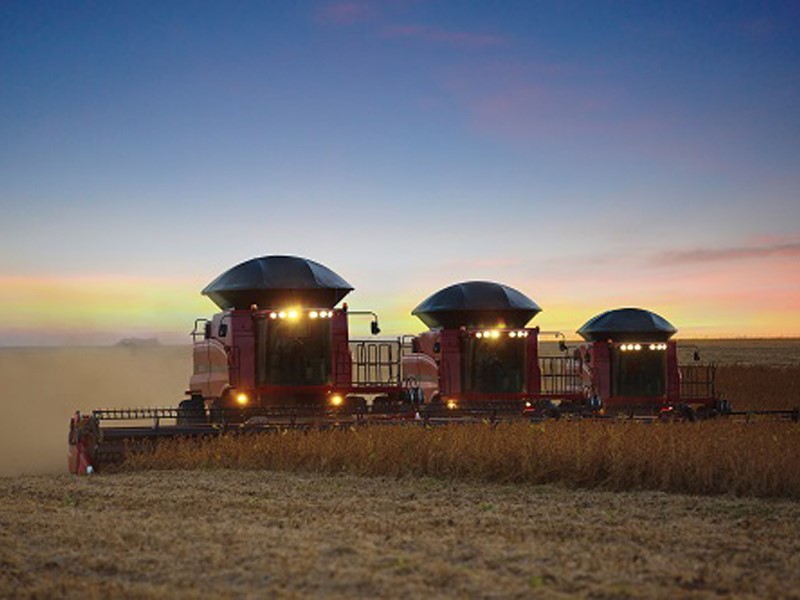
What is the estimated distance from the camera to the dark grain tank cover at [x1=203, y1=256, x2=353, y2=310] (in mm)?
24156

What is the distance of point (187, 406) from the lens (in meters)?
23.7

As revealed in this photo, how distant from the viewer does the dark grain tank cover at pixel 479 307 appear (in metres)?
28.2

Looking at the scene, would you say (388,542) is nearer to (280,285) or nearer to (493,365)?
(280,285)

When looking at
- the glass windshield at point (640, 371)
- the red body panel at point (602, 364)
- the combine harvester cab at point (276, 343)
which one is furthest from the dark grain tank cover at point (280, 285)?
the glass windshield at point (640, 371)

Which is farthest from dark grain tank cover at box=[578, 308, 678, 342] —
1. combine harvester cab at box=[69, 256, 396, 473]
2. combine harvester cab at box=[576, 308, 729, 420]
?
combine harvester cab at box=[69, 256, 396, 473]

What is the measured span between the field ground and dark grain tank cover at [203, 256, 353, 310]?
909 centimetres

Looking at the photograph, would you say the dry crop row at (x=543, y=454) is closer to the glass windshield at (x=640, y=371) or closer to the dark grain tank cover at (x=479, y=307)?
the dark grain tank cover at (x=479, y=307)

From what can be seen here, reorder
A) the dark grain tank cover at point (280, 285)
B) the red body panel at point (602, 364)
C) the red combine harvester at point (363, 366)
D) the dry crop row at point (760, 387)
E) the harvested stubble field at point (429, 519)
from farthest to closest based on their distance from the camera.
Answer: the dry crop row at point (760, 387) < the red body panel at point (602, 364) < the dark grain tank cover at point (280, 285) < the red combine harvester at point (363, 366) < the harvested stubble field at point (429, 519)

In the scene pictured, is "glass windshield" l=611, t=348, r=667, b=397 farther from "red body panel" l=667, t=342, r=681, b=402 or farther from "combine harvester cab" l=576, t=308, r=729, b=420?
"red body panel" l=667, t=342, r=681, b=402

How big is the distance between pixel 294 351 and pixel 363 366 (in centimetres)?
290

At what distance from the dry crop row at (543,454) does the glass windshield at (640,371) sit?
10810mm

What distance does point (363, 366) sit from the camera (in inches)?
1036

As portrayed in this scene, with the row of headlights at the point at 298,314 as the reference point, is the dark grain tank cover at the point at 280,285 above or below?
above

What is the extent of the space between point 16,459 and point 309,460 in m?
10.3
